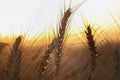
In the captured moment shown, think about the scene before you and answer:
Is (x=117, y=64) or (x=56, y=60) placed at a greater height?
(x=56, y=60)

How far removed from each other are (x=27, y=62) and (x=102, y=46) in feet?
1.49

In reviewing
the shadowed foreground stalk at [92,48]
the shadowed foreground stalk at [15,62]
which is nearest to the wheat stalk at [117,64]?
the shadowed foreground stalk at [92,48]

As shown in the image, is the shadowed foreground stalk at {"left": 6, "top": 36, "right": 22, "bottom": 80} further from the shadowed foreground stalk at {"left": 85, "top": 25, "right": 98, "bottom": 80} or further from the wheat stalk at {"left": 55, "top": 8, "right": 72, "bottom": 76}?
the shadowed foreground stalk at {"left": 85, "top": 25, "right": 98, "bottom": 80}

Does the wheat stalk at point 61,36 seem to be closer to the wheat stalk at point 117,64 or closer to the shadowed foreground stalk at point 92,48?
the shadowed foreground stalk at point 92,48

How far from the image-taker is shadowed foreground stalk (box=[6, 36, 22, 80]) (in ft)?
6.63

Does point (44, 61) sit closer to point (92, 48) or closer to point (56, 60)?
point (56, 60)

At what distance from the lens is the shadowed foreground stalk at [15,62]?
202cm

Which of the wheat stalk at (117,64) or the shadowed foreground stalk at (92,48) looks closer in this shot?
the wheat stalk at (117,64)

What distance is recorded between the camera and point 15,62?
6.91 ft

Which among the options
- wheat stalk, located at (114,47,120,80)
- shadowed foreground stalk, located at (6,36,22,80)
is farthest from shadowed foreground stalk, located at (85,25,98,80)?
shadowed foreground stalk, located at (6,36,22,80)

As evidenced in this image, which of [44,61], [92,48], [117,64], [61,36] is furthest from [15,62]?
[117,64]

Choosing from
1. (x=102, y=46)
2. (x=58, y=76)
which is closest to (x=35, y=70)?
(x=58, y=76)

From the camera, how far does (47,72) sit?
2172 mm

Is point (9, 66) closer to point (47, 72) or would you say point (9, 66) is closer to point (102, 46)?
point (47, 72)
